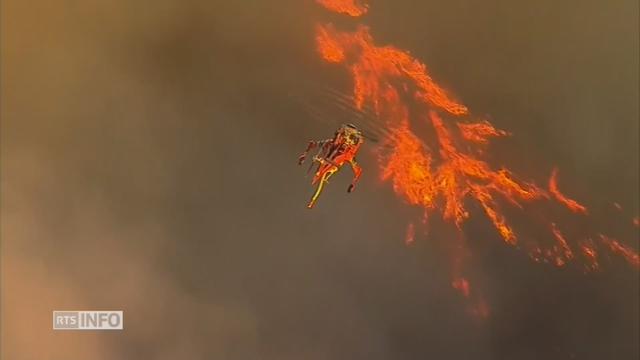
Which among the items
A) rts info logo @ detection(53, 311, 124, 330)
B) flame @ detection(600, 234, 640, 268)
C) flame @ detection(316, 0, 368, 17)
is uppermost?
flame @ detection(316, 0, 368, 17)

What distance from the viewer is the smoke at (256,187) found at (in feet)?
7.80

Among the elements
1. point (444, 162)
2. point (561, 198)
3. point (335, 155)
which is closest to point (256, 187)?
point (335, 155)

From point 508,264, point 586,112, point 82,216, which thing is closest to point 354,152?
point 508,264

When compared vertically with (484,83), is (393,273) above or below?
below

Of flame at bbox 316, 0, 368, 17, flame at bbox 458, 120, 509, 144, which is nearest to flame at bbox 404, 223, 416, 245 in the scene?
flame at bbox 458, 120, 509, 144

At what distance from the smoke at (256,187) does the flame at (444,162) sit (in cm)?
7

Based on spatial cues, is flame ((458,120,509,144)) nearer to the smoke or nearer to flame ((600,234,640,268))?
the smoke

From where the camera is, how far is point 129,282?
2.38m

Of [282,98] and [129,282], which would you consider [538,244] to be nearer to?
[282,98]

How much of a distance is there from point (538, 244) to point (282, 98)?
1.26m

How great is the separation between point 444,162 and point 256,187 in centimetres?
81

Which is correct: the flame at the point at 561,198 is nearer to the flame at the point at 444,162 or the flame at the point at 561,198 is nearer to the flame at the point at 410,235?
the flame at the point at 444,162

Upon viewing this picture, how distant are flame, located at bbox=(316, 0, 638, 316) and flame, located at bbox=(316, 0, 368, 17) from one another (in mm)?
146

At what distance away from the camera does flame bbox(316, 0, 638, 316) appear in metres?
2.43
